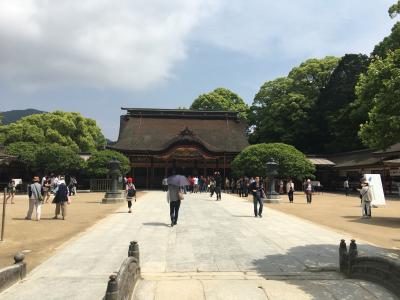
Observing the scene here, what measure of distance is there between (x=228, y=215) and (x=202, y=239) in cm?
627

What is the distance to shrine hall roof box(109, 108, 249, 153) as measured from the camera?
46.1 m

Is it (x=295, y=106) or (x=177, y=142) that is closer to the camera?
(x=177, y=142)

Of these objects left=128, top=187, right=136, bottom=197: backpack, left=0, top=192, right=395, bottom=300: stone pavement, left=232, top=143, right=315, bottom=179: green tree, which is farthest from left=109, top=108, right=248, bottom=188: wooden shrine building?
left=0, top=192, right=395, bottom=300: stone pavement

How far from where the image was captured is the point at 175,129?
50750 millimetres

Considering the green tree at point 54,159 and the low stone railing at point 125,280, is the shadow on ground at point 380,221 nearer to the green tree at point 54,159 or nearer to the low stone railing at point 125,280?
the low stone railing at point 125,280

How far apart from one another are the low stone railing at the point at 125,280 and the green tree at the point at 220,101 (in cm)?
5646

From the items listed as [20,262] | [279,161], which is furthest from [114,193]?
[20,262]

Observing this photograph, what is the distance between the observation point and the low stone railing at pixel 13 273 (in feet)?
20.3

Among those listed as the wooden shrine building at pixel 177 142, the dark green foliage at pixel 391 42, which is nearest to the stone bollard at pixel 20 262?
the dark green foliage at pixel 391 42

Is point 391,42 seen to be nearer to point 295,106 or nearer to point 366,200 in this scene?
point 295,106

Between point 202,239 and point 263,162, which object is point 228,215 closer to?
point 202,239

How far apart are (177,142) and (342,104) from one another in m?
19.9

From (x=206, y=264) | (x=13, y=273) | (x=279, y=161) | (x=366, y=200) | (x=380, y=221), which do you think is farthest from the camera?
(x=279, y=161)

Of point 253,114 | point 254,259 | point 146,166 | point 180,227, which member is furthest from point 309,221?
point 253,114
